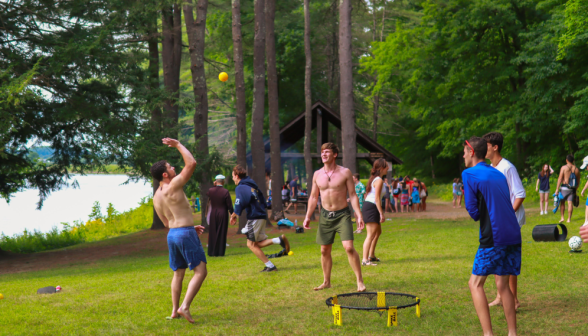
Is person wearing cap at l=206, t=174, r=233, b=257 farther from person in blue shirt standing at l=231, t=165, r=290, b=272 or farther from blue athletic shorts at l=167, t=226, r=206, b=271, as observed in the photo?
blue athletic shorts at l=167, t=226, r=206, b=271

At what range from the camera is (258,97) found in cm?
1939

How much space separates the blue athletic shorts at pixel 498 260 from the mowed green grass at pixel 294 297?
0.85 m

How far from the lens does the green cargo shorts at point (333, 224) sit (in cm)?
727

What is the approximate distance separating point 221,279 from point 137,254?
695 cm

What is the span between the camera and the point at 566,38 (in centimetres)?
2038

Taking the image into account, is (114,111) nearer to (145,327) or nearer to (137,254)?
(137,254)

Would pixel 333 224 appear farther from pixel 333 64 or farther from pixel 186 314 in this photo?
pixel 333 64

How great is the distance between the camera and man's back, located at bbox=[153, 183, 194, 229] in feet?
19.4

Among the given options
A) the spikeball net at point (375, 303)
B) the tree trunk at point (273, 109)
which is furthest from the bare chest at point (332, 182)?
the tree trunk at point (273, 109)

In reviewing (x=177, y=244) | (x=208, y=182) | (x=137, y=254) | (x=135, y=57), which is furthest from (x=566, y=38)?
(x=177, y=244)

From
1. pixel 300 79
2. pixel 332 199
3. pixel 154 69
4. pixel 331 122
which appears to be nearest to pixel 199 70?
pixel 154 69

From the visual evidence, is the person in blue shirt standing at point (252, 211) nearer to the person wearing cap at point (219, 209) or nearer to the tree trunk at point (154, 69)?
the person wearing cap at point (219, 209)

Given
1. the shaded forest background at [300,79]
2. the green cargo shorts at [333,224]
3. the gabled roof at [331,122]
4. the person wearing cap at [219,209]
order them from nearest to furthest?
the green cargo shorts at [333,224] < the person wearing cap at [219,209] < the shaded forest background at [300,79] < the gabled roof at [331,122]

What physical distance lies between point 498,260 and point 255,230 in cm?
556
